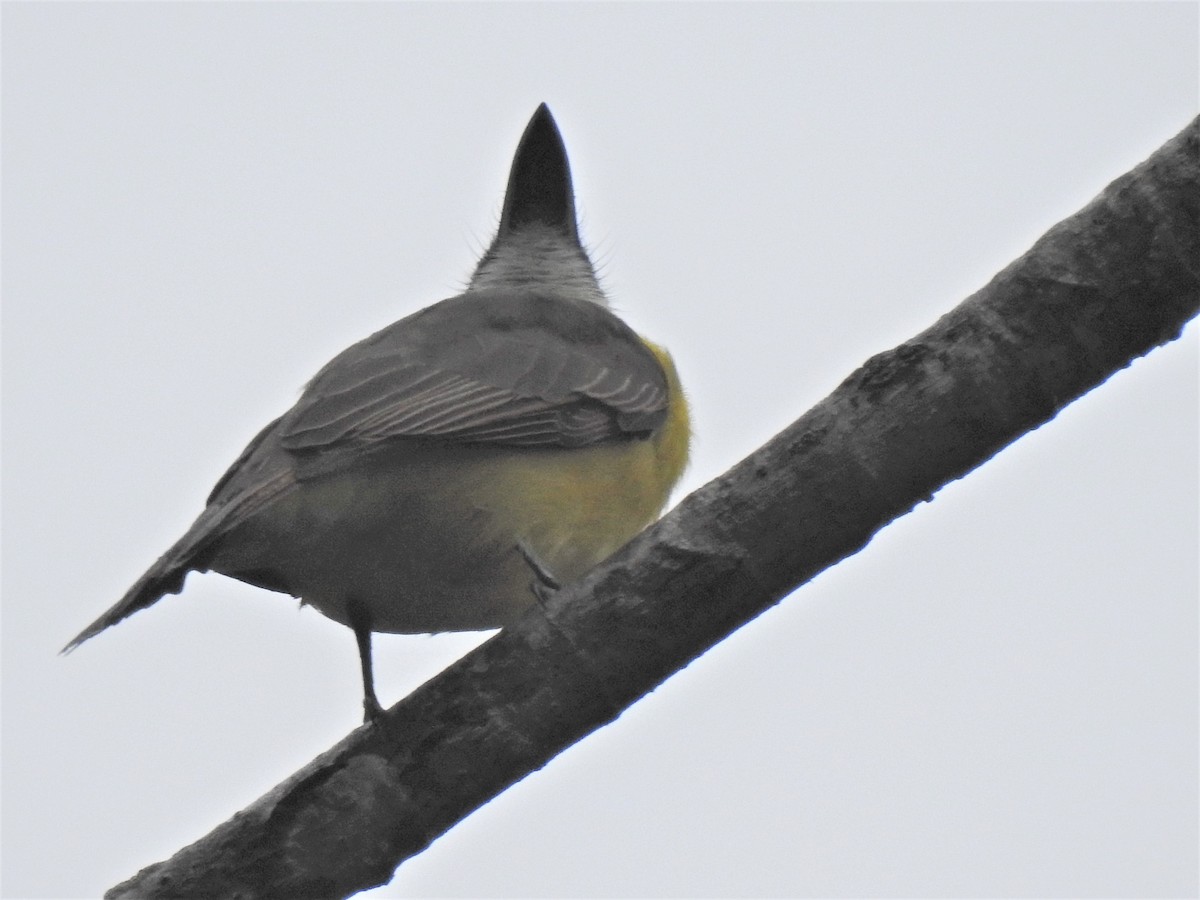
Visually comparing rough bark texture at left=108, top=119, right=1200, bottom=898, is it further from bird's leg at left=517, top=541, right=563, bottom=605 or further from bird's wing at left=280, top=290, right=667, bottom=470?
bird's wing at left=280, top=290, right=667, bottom=470

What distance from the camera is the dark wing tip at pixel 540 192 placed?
8.38m

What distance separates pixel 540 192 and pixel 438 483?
3611mm

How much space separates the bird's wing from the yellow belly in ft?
0.30

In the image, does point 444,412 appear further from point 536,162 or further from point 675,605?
point 536,162

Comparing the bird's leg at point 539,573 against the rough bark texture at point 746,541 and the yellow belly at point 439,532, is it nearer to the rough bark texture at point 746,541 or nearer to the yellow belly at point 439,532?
the yellow belly at point 439,532

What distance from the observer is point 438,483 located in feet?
17.6

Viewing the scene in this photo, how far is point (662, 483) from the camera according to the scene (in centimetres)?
630

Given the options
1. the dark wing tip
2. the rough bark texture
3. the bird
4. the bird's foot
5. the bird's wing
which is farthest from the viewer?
the dark wing tip

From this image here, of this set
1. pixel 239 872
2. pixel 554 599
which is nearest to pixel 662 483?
pixel 554 599

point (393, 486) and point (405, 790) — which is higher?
point (393, 486)

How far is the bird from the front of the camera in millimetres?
5273

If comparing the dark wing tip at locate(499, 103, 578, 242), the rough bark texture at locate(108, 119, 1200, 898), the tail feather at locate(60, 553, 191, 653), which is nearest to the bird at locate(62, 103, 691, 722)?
the tail feather at locate(60, 553, 191, 653)

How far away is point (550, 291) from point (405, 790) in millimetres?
4628

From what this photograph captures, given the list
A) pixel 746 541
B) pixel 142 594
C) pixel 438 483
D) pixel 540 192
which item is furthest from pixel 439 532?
pixel 540 192
